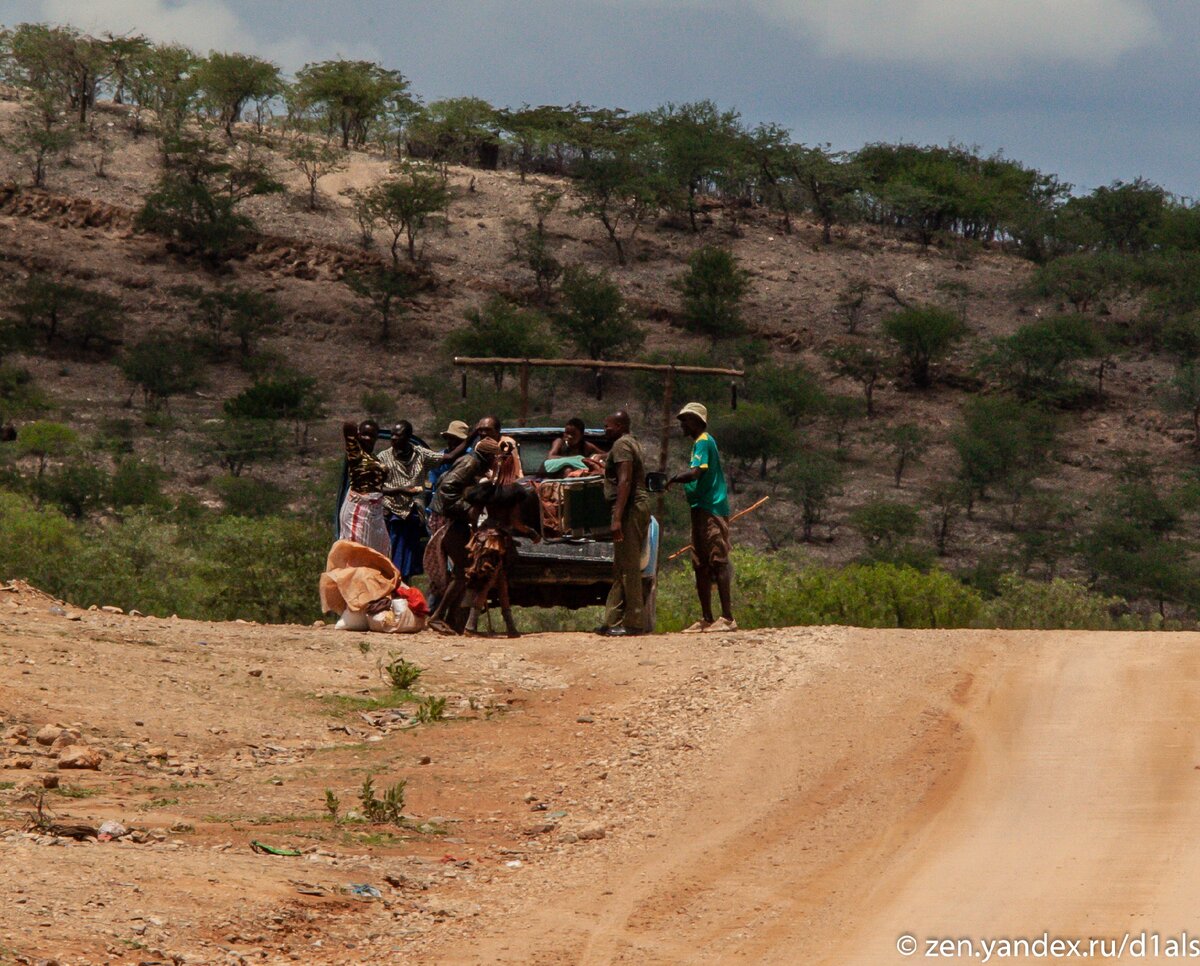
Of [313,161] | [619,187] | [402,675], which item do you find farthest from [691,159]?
[402,675]

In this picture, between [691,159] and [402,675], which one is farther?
[691,159]

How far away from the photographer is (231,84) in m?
49.2

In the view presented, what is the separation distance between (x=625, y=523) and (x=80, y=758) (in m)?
4.40

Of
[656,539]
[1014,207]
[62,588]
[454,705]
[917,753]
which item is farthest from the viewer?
[1014,207]

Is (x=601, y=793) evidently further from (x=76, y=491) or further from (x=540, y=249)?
(x=540, y=249)

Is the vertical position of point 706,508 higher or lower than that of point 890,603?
higher

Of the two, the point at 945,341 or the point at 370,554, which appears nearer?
the point at 370,554

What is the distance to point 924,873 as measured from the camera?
5711 millimetres

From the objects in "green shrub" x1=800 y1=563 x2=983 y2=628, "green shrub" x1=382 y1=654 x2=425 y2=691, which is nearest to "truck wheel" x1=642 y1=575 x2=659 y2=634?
"green shrub" x1=800 y1=563 x2=983 y2=628

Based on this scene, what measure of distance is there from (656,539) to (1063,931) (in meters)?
6.81

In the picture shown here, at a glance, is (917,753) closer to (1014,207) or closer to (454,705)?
(454,705)

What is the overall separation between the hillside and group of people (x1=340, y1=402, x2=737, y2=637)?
18857 mm

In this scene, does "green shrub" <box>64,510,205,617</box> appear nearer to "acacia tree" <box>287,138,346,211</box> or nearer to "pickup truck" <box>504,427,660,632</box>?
"pickup truck" <box>504,427,660,632</box>

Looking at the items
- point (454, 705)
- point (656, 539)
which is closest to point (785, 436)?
point (656, 539)
